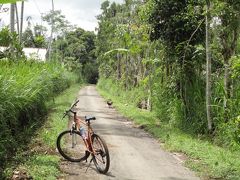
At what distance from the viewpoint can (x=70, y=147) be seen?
388 inches

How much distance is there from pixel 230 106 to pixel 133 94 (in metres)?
14.2

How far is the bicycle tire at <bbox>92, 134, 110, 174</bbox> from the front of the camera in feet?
25.7

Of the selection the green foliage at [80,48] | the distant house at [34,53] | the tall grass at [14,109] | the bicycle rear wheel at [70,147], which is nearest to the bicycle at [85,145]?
the bicycle rear wheel at [70,147]

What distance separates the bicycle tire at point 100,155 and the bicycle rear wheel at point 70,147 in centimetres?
50

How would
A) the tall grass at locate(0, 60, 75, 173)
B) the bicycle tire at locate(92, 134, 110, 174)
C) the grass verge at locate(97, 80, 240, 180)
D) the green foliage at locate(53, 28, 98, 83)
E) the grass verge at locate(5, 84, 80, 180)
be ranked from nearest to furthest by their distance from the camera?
1. the grass verge at locate(5, 84, 80, 180)
2. the bicycle tire at locate(92, 134, 110, 174)
3. the grass verge at locate(97, 80, 240, 180)
4. the tall grass at locate(0, 60, 75, 173)
5. the green foliage at locate(53, 28, 98, 83)

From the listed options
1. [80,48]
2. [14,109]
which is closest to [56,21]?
[80,48]

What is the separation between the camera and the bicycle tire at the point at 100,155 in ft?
25.7

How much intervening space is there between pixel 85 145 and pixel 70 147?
1260mm

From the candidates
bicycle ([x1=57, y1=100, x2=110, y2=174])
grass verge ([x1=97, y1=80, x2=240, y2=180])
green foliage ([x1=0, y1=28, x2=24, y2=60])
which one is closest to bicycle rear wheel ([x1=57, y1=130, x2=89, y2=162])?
bicycle ([x1=57, y1=100, x2=110, y2=174])

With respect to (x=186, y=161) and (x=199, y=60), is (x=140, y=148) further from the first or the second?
(x=199, y=60)

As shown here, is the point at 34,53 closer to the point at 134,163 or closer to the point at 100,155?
the point at 134,163

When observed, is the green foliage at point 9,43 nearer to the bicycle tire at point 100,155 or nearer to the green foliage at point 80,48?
the bicycle tire at point 100,155

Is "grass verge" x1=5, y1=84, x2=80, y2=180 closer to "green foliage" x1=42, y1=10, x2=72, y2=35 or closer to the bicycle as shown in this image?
→ the bicycle

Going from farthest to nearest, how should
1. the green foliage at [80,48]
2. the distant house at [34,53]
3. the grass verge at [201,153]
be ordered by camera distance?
the green foliage at [80,48]
the distant house at [34,53]
the grass verge at [201,153]
